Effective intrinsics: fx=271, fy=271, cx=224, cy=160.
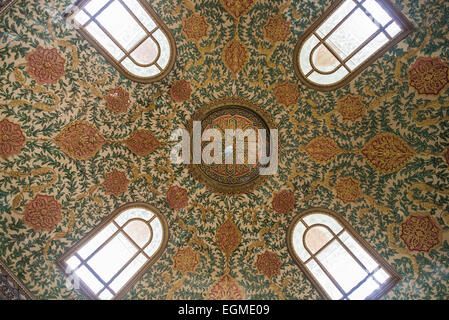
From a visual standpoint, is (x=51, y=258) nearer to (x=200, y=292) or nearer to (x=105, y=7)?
(x=200, y=292)

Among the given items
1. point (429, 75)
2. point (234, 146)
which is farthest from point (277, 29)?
point (429, 75)

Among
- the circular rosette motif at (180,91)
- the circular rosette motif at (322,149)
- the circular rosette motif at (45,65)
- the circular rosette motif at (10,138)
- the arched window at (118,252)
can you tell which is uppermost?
the circular rosette motif at (45,65)

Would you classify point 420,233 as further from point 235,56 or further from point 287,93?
point 235,56

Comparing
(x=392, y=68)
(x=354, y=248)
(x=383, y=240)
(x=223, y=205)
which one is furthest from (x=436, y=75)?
(x=223, y=205)

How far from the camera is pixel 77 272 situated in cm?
507

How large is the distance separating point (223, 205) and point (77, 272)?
306 centimetres

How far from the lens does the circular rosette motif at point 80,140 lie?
5.23 metres

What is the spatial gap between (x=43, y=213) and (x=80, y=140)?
1508 millimetres

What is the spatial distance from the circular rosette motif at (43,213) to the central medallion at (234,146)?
2.70 m

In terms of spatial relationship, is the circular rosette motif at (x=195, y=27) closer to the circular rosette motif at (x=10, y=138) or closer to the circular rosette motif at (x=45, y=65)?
the circular rosette motif at (x=45, y=65)

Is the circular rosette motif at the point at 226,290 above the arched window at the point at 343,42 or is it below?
below

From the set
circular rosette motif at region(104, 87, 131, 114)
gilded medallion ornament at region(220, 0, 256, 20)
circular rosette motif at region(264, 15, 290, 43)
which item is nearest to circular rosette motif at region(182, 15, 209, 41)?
gilded medallion ornament at region(220, 0, 256, 20)

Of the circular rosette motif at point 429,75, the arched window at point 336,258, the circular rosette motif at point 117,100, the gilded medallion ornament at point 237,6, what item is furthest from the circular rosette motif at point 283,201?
the gilded medallion ornament at point 237,6

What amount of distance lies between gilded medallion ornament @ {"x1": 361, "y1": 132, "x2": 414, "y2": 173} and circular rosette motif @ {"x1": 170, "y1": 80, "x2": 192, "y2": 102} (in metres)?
3.81
